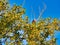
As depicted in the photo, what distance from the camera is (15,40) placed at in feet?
62.7

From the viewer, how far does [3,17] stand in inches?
750

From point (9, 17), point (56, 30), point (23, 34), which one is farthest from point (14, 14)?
point (56, 30)

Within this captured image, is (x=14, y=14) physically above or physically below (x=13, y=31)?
above

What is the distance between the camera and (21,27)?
64.0ft

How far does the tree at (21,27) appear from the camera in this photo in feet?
61.2

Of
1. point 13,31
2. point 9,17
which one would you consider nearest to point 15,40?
point 13,31

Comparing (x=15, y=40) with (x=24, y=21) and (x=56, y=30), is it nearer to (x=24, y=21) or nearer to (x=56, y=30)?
(x=24, y=21)

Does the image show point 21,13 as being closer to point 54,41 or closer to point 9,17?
point 9,17

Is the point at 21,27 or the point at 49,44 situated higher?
the point at 21,27

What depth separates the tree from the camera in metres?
18.6

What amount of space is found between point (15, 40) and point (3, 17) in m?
2.10

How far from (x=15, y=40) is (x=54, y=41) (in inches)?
126

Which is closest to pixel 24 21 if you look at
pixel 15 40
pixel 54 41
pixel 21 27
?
pixel 21 27

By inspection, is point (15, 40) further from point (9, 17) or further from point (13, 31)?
point (9, 17)
